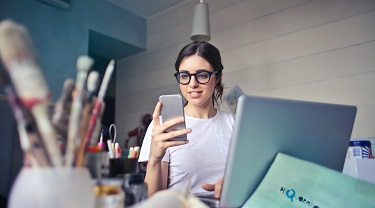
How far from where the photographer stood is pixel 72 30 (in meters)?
2.57

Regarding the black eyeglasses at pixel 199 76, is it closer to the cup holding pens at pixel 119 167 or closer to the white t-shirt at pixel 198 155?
the white t-shirt at pixel 198 155

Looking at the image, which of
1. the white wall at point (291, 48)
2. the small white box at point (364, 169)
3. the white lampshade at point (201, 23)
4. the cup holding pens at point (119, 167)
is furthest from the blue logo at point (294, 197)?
the white lampshade at point (201, 23)

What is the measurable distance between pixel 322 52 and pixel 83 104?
1.97m

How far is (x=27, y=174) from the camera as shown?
37cm

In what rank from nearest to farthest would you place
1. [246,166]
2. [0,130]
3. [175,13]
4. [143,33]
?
[246,166] < [0,130] < [175,13] < [143,33]

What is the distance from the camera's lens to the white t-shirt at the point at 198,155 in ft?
3.78

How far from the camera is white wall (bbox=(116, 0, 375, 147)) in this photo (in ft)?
6.15

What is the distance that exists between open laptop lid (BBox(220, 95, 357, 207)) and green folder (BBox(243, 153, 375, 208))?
19mm

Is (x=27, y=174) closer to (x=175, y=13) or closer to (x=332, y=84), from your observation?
(x=332, y=84)

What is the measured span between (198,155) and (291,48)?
53.7 inches

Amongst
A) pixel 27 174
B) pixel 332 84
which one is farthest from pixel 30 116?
pixel 332 84

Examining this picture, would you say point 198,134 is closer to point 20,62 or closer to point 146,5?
point 20,62

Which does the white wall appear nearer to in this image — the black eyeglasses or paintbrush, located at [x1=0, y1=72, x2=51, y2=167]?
the black eyeglasses

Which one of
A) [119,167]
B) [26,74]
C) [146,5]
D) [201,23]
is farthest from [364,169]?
[146,5]
